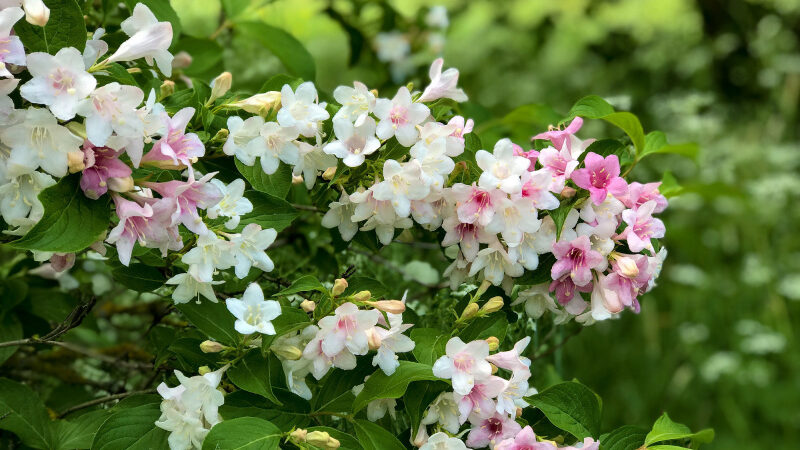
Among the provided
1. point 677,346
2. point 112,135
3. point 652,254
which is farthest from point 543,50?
point 112,135

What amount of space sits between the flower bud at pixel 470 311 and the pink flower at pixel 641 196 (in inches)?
8.0

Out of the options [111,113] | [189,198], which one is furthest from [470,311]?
[111,113]

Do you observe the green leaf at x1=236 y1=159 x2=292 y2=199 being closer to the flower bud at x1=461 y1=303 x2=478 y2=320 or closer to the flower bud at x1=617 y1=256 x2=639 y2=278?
the flower bud at x1=461 y1=303 x2=478 y2=320

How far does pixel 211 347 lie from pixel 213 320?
0.12 feet

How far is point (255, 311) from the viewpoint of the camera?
826 mm

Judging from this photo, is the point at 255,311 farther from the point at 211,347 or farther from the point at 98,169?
the point at 98,169

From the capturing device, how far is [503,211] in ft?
2.87

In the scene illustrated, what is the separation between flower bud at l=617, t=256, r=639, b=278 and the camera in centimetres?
89

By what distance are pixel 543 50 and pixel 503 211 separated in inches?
143

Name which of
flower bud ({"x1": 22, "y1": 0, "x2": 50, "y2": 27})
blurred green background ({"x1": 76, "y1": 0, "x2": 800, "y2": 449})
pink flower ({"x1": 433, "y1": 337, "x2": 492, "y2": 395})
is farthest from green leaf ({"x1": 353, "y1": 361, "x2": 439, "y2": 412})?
blurred green background ({"x1": 76, "y1": 0, "x2": 800, "y2": 449})

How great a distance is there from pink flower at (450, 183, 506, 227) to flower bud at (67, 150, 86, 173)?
0.38 m

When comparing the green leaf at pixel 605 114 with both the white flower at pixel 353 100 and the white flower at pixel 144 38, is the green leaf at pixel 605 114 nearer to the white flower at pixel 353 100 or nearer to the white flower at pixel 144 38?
the white flower at pixel 353 100

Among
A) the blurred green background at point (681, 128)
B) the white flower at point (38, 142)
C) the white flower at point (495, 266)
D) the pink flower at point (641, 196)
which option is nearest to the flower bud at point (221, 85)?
the white flower at point (38, 142)

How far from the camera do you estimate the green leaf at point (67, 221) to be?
722mm
